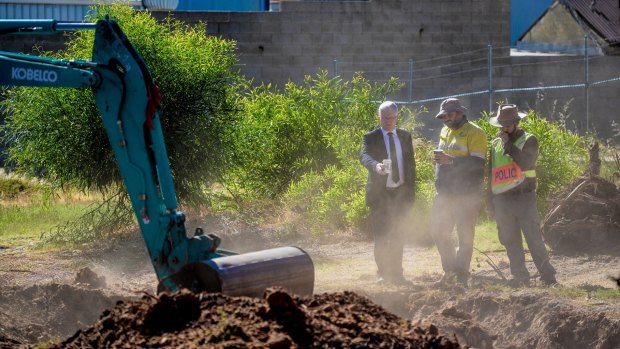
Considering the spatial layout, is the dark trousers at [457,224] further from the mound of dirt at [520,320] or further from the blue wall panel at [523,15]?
the blue wall panel at [523,15]

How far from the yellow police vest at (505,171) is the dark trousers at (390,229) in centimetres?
96

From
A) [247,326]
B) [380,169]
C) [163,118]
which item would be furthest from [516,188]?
[163,118]

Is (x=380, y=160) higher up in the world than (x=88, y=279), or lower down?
higher up

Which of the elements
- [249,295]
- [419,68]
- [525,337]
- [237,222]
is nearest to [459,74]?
[419,68]

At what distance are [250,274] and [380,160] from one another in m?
3.66

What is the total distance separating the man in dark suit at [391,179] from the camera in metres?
10.6

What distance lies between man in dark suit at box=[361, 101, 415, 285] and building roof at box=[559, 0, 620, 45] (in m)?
24.0

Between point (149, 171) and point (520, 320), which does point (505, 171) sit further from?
point (149, 171)

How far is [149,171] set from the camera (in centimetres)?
795

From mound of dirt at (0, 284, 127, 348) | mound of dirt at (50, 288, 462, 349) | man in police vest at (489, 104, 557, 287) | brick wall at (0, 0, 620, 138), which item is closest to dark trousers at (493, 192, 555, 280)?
man in police vest at (489, 104, 557, 287)

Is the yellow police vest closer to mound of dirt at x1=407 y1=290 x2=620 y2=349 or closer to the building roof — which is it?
mound of dirt at x1=407 y1=290 x2=620 y2=349

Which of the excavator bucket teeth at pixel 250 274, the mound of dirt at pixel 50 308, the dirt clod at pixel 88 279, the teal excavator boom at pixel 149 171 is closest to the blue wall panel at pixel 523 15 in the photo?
the dirt clod at pixel 88 279

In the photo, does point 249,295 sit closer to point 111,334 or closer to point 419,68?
point 111,334

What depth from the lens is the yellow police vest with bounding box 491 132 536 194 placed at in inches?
405
